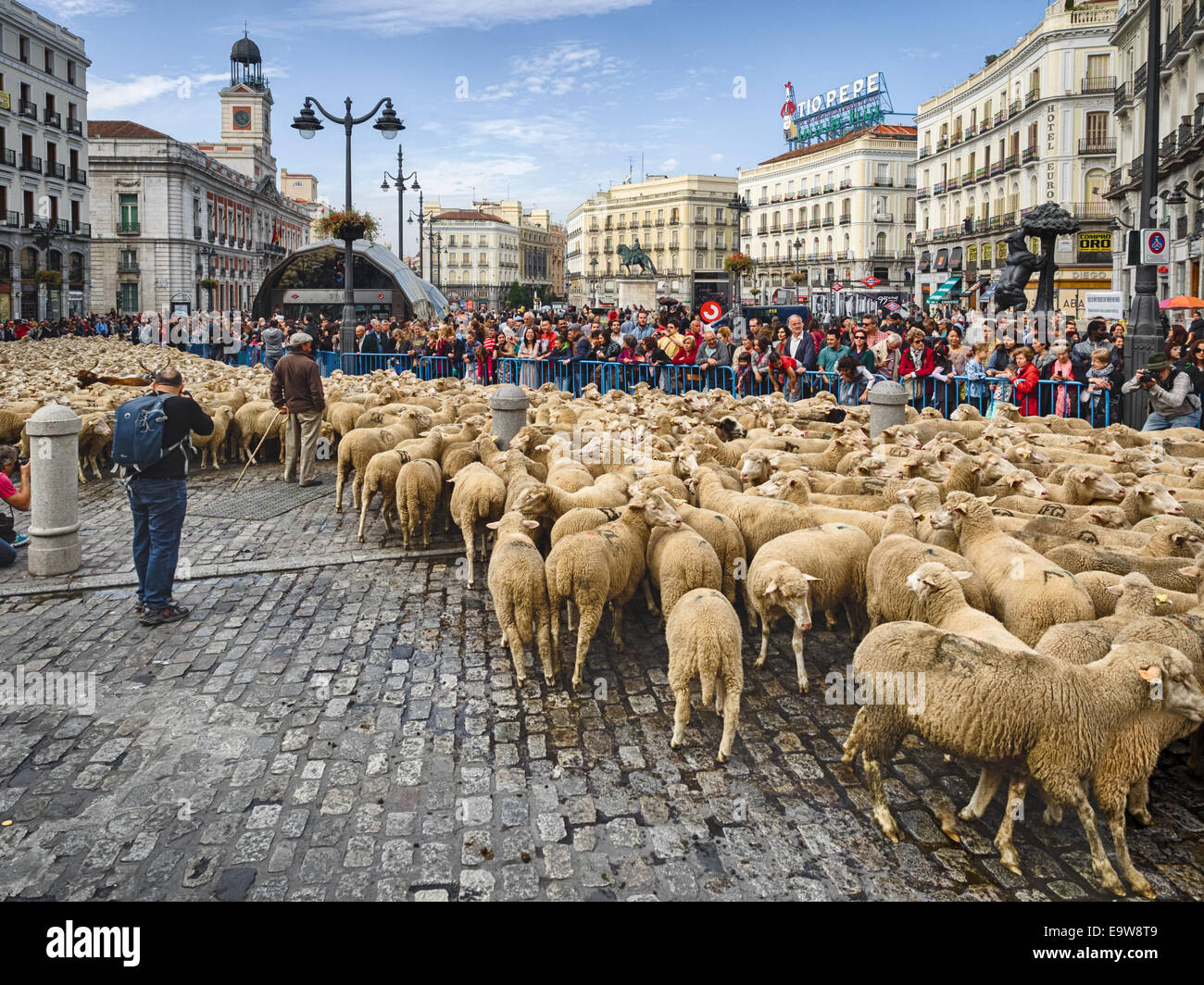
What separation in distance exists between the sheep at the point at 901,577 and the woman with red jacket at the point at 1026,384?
6.62 meters

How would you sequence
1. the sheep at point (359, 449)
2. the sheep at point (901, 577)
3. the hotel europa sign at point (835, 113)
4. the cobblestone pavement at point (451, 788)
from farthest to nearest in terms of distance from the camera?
the hotel europa sign at point (835, 113) → the sheep at point (359, 449) → the sheep at point (901, 577) → the cobblestone pavement at point (451, 788)

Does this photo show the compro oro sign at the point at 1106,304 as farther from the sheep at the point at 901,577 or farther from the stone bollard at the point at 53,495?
the stone bollard at the point at 53,495

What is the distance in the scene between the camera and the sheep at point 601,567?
20.4 ft

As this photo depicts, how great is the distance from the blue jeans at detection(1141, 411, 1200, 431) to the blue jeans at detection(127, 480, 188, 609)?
978cm

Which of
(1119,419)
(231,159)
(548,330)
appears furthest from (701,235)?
(1119,419)

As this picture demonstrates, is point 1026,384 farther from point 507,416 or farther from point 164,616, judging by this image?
point 164,616

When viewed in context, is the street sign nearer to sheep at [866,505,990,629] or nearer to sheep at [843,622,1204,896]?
sheep at [866,505,990,629]

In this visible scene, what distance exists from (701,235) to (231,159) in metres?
47.8

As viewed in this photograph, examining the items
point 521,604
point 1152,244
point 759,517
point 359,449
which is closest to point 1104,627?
point 759,517

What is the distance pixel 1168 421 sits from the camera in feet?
35.3

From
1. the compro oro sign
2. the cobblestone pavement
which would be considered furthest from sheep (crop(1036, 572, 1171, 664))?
the compro oro sign

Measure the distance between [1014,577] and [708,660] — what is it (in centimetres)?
191

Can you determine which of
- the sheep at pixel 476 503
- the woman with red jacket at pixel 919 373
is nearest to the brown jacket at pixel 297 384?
the sheep at pixel 476 503
